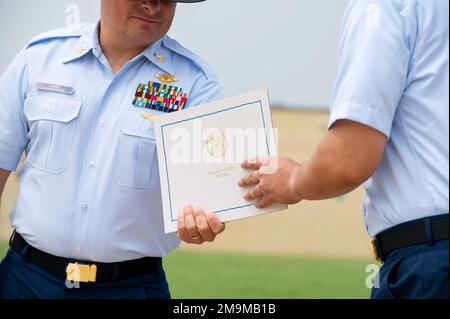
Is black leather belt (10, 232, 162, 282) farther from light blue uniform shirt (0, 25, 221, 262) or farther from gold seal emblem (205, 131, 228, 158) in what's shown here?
gold seal emblem (205, 131, 228, 158)

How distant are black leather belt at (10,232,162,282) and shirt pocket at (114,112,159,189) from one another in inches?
10.6

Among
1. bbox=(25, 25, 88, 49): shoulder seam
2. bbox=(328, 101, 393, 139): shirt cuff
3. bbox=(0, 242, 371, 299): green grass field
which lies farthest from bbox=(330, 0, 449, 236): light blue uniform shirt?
bbox=(0, 242, 371, 299): green grass field

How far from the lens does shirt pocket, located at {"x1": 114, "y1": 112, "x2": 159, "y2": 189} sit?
8.87 ft

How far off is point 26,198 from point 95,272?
345 millimetres

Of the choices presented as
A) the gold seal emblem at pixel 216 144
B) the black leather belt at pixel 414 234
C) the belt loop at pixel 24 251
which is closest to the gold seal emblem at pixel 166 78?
the gold seal emblem at pixel 216 144

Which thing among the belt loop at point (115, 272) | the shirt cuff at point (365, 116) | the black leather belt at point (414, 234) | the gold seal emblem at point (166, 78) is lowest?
the belt loop at point (115, 272)

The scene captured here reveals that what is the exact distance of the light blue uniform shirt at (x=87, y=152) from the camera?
2699mm

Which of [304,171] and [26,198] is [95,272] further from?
[304,171]

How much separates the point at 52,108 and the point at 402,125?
123cm

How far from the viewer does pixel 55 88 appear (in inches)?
111

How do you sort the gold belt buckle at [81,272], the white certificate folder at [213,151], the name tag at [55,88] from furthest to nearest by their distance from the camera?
1. the name tag at [55,88]
2. the gold belt buckle at [81,272]
3. the white certificate folder at [213,151]

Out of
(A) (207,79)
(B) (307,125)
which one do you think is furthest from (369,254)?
(A) (207,79)

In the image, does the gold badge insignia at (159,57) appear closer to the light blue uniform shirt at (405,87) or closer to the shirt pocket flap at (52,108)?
the shirt pocket flap at (52,108)

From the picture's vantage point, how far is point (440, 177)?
2.01 m
